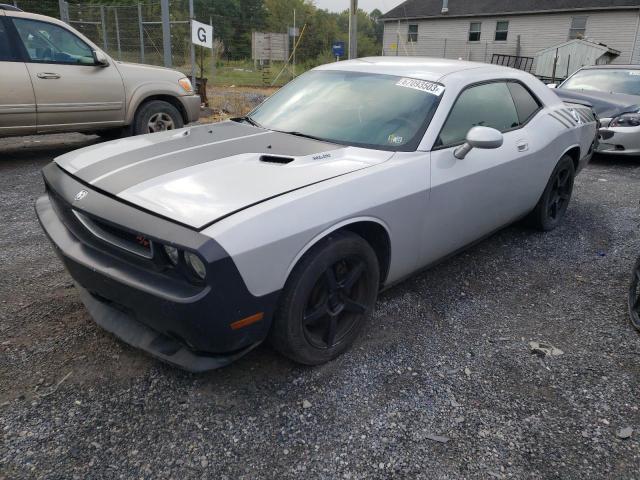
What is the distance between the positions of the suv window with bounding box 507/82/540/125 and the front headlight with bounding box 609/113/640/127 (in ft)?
13.6

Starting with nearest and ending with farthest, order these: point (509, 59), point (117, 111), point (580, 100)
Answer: point (117, 111)
point (580, 100)
point (509, 59)

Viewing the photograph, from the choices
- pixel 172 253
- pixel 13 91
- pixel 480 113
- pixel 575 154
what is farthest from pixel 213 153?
pixel 13 91

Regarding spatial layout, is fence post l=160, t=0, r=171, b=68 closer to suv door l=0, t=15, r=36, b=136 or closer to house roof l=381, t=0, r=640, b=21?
suv door l=0, t=15, r=36, b=136

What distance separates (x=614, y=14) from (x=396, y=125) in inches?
1133

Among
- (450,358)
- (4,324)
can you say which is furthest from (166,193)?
(450,358)

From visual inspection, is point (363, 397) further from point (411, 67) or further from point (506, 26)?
point (506, 26)

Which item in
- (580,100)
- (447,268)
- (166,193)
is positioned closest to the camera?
(166,193)

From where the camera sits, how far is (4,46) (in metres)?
5.83

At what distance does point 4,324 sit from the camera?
287 centimetres

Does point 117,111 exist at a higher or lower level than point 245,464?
higher

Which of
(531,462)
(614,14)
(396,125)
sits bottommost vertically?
(531,462)

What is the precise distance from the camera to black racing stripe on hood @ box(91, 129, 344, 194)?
95.3 inches

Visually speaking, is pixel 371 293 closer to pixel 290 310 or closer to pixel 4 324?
pixel 290 310

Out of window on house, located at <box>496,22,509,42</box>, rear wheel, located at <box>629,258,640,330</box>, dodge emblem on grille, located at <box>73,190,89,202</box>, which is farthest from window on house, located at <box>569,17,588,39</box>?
dodge emblem on grille, located at <box>73,190,89,202</box>
